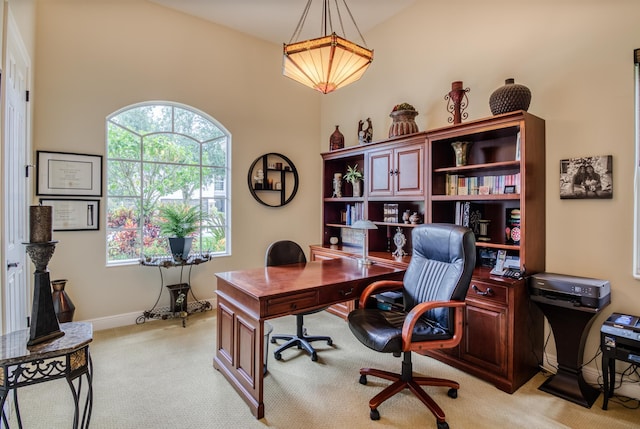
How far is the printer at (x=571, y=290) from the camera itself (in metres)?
2.25

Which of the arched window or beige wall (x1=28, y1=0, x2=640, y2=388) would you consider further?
the arched window

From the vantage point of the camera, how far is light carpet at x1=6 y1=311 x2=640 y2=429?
2.11 m

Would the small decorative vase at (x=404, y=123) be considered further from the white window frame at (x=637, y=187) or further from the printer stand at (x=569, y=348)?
the printer stand at (x=569, y=348)

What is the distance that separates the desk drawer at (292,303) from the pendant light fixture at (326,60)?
1.61 metres

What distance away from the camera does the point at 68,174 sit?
134 inches

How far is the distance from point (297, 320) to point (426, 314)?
123 centimetres

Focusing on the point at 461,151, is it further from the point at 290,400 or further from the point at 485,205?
the point at 290,400

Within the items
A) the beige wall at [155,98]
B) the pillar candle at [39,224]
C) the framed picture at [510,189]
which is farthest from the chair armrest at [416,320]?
the beige wall at [155,98]

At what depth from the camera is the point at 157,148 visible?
4.00m

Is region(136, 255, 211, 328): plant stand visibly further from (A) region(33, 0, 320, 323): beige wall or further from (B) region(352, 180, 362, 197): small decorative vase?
(B) region(352, 180, 362, 197): small decorative vase

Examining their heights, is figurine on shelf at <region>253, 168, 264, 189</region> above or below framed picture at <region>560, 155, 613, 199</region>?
above

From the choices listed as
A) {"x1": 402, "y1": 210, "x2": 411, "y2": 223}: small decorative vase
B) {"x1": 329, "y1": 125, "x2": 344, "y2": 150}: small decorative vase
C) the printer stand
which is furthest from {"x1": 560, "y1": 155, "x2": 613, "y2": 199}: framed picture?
{"x1": 329, "y1": 125, "x2": 344, "y2": 150}: small decorative vase

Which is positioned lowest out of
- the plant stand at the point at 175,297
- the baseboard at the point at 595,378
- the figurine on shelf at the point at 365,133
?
the baseboard at the point at 595,378

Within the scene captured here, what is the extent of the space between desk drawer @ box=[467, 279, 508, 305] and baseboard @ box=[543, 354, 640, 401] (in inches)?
30.6
